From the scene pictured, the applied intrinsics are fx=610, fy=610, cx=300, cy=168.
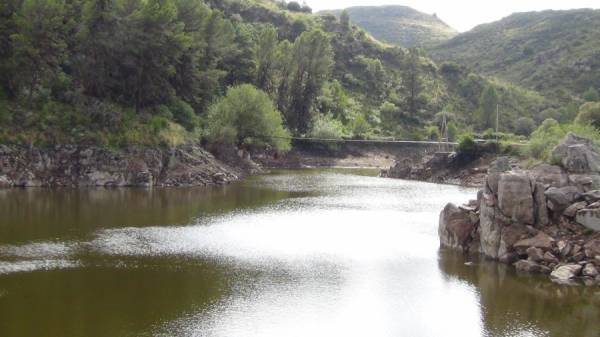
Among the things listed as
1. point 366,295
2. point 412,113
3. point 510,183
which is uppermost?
point 412,113

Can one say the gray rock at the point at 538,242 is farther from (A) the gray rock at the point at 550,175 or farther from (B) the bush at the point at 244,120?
(B) the bush at the point at 244,120

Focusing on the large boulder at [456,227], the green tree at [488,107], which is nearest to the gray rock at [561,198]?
the large boulder at [456,227]

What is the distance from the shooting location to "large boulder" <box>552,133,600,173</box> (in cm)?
5069

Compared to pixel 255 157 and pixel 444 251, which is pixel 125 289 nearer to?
pixel 444 251

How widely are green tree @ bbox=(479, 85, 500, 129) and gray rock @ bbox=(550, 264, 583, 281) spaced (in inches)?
5042

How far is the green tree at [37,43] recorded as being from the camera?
277ft

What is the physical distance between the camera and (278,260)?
46.8 metres

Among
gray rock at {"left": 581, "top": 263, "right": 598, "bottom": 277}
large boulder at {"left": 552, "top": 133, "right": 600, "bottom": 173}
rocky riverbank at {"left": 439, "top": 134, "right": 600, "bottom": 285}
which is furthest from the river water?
large boulder at {"left": 552, "top": 133, "right": 600, "bottom": 173}

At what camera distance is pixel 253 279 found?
136 feet

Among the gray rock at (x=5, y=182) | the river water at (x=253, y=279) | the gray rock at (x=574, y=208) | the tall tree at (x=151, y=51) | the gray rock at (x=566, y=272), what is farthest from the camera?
the tall tree at (x=151, y=51)

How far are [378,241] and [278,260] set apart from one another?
38.4 ft

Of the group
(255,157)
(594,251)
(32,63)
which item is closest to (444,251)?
(594,251)

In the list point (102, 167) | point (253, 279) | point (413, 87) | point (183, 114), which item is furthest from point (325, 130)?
point (253, 279)

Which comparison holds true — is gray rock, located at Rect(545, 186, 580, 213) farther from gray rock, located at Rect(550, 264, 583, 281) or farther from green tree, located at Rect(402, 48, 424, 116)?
green tree, located at Rect(402, 48, 424, 116)
